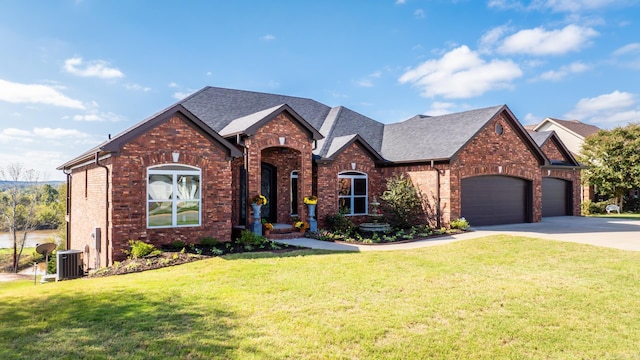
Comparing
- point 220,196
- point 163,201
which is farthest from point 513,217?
point 163,201

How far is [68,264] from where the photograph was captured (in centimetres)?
1133

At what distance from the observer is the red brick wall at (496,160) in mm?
17078

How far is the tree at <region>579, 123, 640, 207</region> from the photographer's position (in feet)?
94.1

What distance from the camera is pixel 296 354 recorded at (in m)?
4.68

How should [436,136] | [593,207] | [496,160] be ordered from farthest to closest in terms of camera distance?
1. [593,207]
2. [436,136]
3. [496,160]

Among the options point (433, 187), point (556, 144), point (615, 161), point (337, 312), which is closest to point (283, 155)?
point (433, 187)

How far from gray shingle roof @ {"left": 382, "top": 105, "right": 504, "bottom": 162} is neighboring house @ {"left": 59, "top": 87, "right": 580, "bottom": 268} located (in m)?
0.07

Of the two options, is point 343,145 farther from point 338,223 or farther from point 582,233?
point 582,233

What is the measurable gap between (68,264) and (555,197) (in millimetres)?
25758

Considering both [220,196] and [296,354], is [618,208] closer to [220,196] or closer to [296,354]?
[220,196]

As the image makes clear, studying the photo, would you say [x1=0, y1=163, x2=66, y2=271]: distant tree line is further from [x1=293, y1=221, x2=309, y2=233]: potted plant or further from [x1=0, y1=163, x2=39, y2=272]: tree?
[x1=293, y1=221, x2=309, y2=233]: potted plant

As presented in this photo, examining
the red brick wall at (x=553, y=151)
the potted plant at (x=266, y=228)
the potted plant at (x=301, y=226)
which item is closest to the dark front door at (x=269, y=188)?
the potted plant at (x=301, y=226)

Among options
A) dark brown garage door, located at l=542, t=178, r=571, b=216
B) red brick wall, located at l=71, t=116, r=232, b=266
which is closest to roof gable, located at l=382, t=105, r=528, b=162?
dark brown garage door, located at l=542, t=178, r=571, b=216

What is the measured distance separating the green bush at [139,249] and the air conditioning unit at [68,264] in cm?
167
